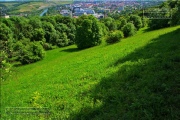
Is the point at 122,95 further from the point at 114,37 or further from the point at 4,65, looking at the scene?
the point at 114,37

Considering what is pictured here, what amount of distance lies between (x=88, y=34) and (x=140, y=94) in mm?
42515

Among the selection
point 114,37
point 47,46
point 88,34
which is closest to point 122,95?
point 114,37

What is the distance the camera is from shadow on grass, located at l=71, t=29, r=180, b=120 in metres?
8.13

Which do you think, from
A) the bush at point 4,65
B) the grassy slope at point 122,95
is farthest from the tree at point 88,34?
the bush at point 4,65

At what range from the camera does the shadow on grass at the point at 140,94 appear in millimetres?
8133

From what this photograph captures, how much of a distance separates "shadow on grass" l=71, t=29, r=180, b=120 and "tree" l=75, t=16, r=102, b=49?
3786 centimetres

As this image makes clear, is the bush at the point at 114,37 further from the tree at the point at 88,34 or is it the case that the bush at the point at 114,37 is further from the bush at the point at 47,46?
the bush at the point at 47,46

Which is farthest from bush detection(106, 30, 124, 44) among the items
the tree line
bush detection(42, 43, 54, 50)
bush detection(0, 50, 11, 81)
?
bush detection(0, 50, 11, 81)

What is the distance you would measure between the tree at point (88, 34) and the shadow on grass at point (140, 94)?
37858 millimetres

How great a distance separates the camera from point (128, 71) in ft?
43.7

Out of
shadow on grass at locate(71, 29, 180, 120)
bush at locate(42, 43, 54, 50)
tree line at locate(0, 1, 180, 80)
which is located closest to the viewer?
shadow on grass at locate(71, 29, 180, 120)

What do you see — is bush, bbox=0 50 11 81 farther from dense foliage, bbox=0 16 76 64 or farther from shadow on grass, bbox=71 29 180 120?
dense foliage, bbox=0 16 76 64

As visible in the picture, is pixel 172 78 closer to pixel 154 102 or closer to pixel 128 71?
pixel 154 102

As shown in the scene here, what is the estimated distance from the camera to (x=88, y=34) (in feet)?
169
